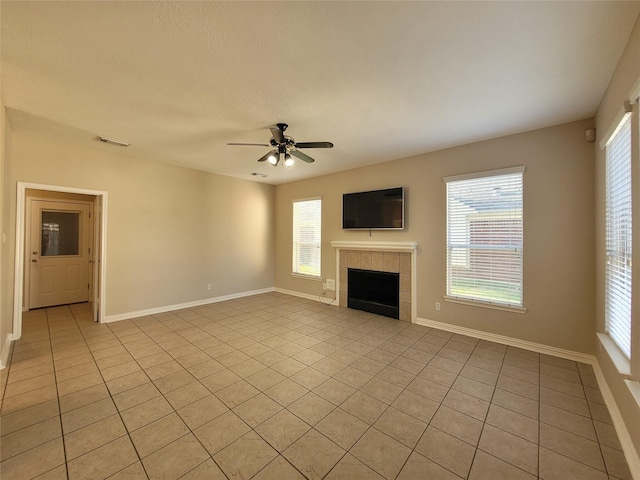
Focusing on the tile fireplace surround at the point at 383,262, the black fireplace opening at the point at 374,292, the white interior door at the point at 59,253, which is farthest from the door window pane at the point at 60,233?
the black fireplace opening at the point at 374,292

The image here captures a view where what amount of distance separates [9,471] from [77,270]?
5181mm

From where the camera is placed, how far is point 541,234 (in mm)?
3162

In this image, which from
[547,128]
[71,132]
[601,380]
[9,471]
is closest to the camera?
[9,471]

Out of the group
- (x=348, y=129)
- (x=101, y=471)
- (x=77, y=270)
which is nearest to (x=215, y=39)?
(x=348, y=129)

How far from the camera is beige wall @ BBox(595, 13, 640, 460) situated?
5.39 ft

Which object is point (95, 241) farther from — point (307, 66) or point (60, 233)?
point (307, 66)

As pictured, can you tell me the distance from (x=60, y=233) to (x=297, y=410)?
20.4 feet

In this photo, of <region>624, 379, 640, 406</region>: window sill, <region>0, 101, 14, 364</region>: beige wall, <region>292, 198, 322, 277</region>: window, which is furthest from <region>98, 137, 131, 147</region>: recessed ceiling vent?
<region>624, 379, 640, 406</region>: window sill

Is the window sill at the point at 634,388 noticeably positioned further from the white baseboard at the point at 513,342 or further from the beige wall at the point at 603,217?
the white baseboard at the point at 513,342

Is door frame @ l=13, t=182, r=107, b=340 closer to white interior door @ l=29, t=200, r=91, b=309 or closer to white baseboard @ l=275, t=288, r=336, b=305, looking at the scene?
white interior door @ l=29, t=200, r=91, b=309

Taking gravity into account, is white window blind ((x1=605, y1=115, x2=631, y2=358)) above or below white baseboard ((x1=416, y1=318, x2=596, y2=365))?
above

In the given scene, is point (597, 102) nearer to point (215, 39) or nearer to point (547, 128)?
point (547, 128)

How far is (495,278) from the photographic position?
3504mm

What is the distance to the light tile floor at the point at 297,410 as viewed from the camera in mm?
1602
